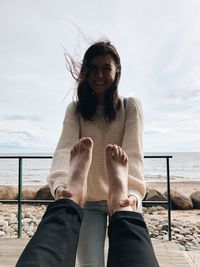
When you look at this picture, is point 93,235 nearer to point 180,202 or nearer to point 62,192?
point 62,192

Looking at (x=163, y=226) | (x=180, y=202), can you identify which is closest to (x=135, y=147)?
(x=163, y=226)

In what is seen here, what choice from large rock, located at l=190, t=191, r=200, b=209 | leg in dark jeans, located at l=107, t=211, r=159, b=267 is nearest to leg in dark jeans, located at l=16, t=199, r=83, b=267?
leg in dark jeans, located at l=107, t=211, r=159, b=267

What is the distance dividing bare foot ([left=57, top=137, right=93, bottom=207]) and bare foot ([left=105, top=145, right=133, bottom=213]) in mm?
93

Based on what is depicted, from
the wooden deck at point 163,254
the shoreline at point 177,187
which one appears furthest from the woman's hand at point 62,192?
the shoreline at point 177,187

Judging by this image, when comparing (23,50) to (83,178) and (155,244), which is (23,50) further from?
(83,178)

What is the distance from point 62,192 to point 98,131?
420mm

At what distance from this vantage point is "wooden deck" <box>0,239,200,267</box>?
2255 mm

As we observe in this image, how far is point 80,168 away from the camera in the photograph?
125cm

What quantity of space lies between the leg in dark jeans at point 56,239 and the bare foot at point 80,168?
126 millimetres

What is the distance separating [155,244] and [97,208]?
1.61 meters

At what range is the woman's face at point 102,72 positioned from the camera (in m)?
1.34

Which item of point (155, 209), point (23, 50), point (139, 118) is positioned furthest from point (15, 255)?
point (155, 209)

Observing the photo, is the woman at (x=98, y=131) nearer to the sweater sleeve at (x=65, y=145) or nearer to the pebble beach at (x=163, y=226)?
the sweater sleeve at (x=65, y=145)

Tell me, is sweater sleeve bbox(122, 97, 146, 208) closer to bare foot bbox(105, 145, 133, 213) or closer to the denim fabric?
bare foot bbox(105, 145, 133, 213)
